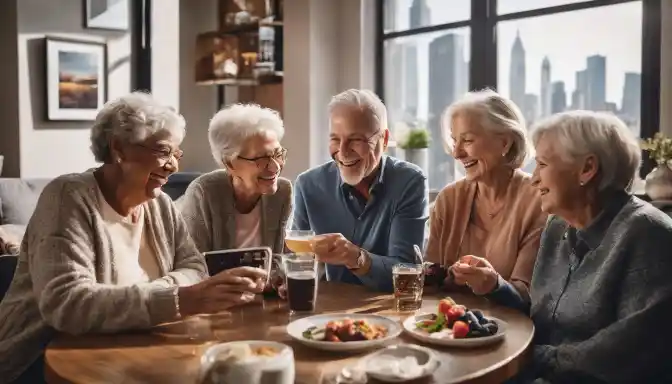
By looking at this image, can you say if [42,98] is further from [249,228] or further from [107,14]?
[249,228]

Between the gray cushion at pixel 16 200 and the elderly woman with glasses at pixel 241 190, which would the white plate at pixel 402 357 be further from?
the gray cushion at pixel 16 200

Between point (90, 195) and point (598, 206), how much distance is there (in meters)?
1.31

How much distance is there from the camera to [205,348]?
1542 mm

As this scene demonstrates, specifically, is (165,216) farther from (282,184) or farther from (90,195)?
(282,184)

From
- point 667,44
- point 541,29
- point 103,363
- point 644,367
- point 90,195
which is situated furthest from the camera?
point 541,29

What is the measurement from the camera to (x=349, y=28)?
529 centimetres

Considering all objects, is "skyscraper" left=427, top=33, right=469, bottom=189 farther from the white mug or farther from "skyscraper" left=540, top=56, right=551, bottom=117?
the white mug

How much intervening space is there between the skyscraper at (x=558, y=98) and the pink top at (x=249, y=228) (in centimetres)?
248

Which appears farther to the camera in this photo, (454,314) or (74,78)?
(74,78)

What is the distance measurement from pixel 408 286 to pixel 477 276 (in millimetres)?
207

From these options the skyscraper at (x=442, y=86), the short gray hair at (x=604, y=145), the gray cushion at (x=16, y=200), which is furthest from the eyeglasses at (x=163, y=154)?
the skyscraper at (x=442, y=86)

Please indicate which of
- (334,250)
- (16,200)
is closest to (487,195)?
(334,250)

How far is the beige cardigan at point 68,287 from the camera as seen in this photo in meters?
1.65

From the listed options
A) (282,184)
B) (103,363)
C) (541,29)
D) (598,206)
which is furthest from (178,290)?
(541,29)
